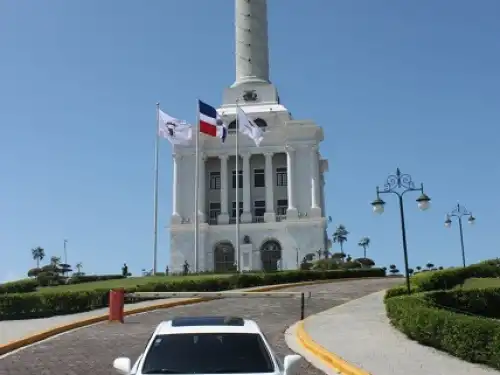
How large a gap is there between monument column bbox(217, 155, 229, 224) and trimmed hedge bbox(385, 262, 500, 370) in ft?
166

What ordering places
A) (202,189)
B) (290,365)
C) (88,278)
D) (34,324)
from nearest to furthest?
(290,365), (34,324), (88,278), (202,189)

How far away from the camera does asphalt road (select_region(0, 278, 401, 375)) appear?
12391 millimetres

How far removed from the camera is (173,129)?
5178 centimetres

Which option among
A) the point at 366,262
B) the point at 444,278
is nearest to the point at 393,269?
the point at 366,262

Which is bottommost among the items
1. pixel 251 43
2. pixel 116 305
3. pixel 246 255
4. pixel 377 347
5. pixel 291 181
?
pixel 377 347

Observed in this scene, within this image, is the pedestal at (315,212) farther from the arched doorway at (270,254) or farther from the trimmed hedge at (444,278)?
the trimmed hedge at (444,278)

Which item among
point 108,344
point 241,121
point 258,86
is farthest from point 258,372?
point 258,86

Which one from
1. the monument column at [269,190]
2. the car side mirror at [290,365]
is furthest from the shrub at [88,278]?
the car side mirror at [290,365]

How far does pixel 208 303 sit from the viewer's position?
87.7 feet

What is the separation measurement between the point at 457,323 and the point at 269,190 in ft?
201

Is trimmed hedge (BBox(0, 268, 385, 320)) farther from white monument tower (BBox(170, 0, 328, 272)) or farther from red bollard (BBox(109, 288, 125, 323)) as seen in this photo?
white monument tower (BBox(170, 0, 328, 272))

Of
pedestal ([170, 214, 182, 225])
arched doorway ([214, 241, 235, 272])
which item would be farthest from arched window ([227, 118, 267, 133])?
arched doorway ([214, 241, 235, 272])

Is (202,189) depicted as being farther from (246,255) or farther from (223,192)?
(246,255)

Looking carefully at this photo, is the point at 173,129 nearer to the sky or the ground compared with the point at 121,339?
nearer to the sky
